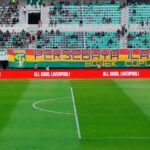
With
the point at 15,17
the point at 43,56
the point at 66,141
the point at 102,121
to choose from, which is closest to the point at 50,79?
the point at 43,56

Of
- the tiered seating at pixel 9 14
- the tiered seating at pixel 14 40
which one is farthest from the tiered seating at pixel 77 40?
the tiered seating at pixel 9 14

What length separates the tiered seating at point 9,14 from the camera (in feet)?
212

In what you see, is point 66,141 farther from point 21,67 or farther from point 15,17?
point 15,17

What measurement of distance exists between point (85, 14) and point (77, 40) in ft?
15.4

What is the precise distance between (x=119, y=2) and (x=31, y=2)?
10977 mm

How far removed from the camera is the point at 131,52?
55938 mm

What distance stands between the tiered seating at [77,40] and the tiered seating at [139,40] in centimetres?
160

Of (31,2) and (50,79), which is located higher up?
(31,2)

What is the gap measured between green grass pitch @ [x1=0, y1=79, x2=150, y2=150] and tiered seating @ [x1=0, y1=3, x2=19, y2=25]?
30.8m

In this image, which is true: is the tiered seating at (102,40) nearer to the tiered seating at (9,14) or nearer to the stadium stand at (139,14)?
the stadium stand at (139,14)

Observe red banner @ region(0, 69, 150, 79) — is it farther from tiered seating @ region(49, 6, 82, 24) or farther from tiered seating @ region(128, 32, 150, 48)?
tiered seating @ region(49, 6, 82, 24)

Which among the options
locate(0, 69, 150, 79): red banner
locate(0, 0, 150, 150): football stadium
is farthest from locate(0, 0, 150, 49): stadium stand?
locate(0, 69, 150, 79): red banner

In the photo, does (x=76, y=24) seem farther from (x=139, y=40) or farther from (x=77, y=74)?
(x=77, y=74)

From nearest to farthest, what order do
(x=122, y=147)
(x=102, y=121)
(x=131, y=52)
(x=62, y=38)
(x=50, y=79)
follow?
(x=122, y=147), (x=102, y=121), (x=50, y=79), (x=131, y=52), (x=62, y=38)
